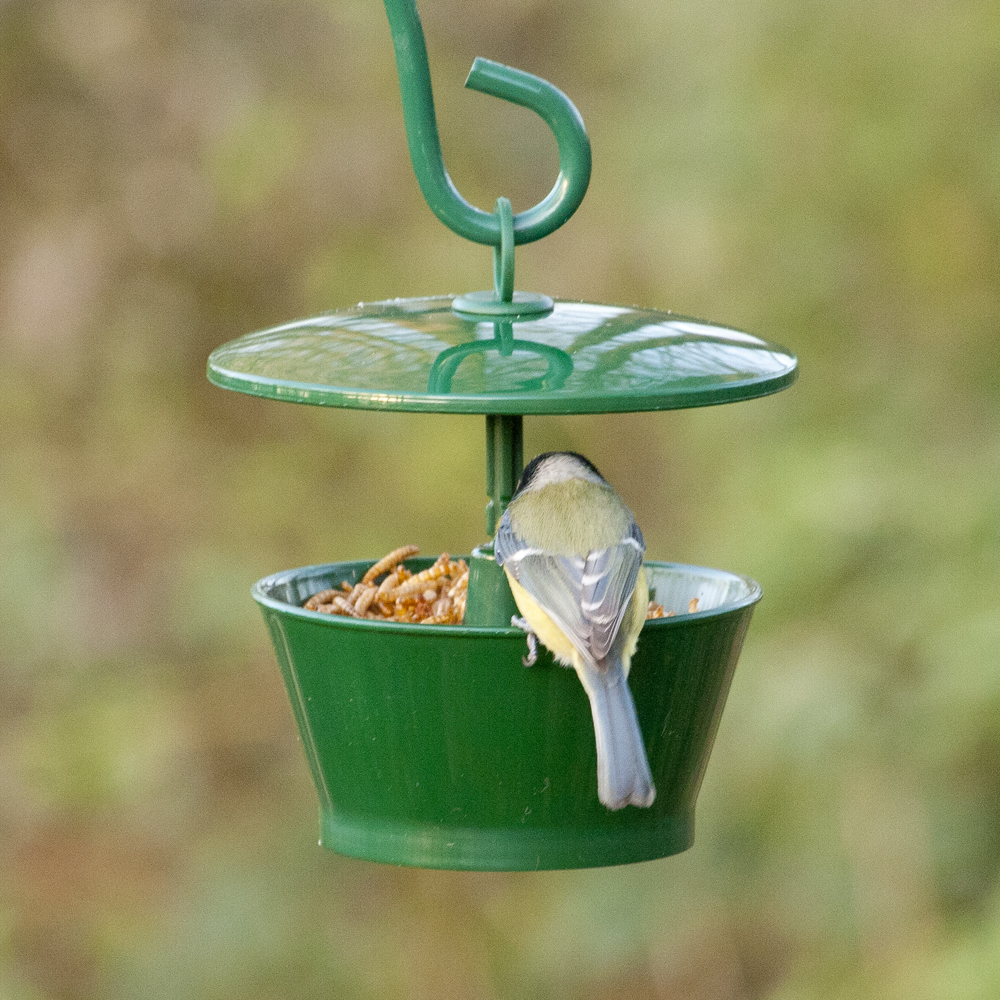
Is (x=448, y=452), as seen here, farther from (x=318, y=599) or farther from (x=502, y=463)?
(x=502, y=463)

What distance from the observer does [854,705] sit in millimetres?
6590

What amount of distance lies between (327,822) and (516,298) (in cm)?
109

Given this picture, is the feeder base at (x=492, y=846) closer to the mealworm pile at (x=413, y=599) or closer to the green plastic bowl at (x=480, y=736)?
the green plastic bowl at (x=480, y=736)

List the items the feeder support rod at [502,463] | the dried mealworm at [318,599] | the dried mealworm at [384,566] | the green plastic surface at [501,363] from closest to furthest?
the green plastic surface at [501,363] → the feeder support rod at [502,463] → the dried mealworm at [318,599] → the dried mealworm at [384,566]

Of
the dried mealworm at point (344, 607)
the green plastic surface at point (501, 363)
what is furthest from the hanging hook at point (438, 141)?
the dried mealworm at point (344, 607)

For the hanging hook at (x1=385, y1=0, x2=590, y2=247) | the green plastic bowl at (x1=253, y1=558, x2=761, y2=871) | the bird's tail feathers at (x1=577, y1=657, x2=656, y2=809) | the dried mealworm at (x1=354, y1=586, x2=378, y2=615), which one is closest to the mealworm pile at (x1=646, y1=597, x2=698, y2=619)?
the green plastic bowl at (x1=253, y1=558, x2=761, y2=871)

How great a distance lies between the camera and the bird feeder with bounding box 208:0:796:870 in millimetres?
3111

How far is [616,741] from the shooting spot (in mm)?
3045

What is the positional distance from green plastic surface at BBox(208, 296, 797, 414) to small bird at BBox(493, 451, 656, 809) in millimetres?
286

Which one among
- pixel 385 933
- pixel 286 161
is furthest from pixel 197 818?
pixel 286 161

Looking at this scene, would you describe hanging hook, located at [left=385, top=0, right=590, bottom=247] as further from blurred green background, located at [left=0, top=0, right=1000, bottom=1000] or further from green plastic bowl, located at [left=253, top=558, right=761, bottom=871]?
blurred green background, located at [left=0, top=0, right=1000, bottom=1000]

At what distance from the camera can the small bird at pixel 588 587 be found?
3045 millimetres

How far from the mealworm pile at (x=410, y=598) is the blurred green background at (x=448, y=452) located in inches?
119

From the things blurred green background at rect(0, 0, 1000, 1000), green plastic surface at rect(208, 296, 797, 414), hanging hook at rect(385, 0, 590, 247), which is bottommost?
blurred green background at rect(0, 0, 1000, 1000)
